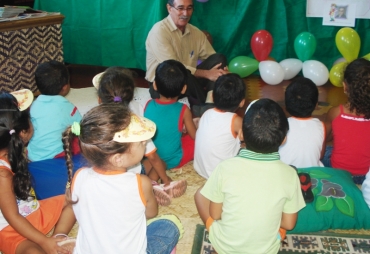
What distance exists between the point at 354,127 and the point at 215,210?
0.83 m

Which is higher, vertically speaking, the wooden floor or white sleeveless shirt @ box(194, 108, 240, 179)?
white sleeveless shirt @ box(194, 108, 240, 179)

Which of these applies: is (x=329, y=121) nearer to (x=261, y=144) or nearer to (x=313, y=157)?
(x=313, y=157)

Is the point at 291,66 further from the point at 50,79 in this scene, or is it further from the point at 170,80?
the point at 50,79

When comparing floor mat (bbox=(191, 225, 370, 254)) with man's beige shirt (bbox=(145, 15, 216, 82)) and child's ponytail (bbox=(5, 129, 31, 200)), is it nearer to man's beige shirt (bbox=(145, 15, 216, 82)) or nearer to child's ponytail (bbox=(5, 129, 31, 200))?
child's ponytail (bbox=(5, 129, 31, 200))

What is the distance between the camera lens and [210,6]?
3.51m

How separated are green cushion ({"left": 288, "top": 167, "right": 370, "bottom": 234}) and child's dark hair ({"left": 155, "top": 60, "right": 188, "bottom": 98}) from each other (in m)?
0.73

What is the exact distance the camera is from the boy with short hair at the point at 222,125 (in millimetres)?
1861

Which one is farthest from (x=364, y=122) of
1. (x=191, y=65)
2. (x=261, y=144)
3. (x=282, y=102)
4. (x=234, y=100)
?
(x=191, y=65)

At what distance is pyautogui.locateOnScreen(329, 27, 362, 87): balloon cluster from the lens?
3207 mm

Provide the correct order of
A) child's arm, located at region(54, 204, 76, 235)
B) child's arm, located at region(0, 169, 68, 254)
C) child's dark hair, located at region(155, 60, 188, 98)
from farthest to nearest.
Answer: child's dark hair, located at region(155, 60, 188, 98) → child's arm, located at region(54, 204, 76, 235) → child's arm, located at region(0, 169, 68, 254)

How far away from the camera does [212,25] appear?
358cm

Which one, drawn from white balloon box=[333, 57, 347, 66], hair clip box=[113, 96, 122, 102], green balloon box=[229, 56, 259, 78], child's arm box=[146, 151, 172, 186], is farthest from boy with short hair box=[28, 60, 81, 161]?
white balloon box=[333, 57, 347, 66]

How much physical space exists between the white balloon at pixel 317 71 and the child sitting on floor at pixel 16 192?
2410 millimetres

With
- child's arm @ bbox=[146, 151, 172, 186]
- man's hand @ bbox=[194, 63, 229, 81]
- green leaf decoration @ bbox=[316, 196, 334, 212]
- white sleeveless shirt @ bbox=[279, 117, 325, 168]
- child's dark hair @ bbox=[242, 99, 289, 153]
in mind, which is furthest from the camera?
man's hand @ bbox=[194, 63, 229, 81]
